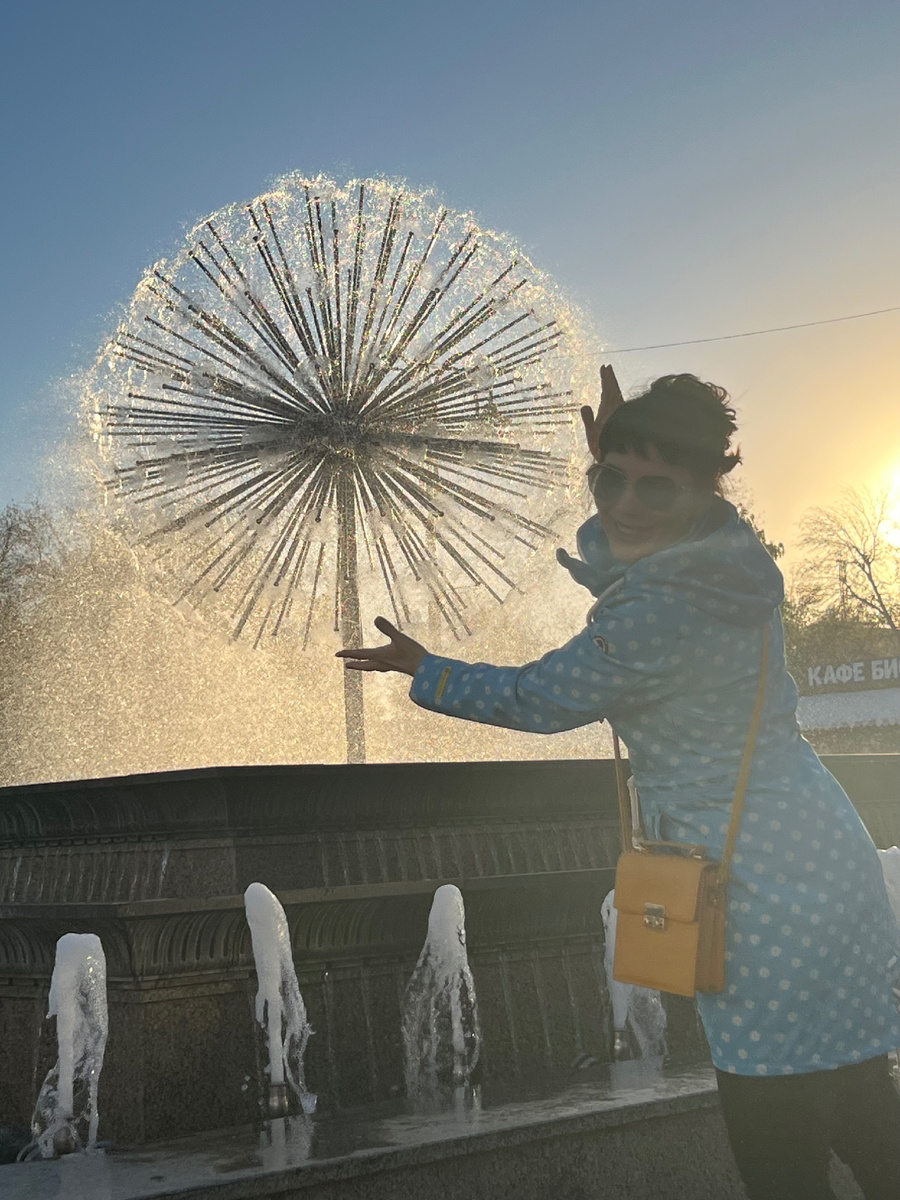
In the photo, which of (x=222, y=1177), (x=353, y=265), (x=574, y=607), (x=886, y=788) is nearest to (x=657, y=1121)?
(x=222, y=1177)

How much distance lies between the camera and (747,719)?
5.75 ft

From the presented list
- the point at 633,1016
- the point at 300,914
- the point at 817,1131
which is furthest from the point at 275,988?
the point at 817,1131

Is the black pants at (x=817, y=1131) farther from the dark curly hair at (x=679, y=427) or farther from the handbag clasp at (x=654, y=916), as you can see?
the dark curly hair at (x=679, y=427)

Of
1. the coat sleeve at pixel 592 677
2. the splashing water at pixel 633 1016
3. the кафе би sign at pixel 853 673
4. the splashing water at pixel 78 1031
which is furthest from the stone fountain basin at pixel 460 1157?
the кафе би sign at pixel 853 673

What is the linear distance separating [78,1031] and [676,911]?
2.06 meters

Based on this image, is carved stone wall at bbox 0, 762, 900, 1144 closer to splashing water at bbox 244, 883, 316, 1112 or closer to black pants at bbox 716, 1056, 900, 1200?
splashing water at bbox 244, 883, 316, 1112

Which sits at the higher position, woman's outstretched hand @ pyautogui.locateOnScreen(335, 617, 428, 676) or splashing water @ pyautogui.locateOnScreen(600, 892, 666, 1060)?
woman's outstretched hand @ pyautogui.locateOnScreen(335, 617, 428, 676)

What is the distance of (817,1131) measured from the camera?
5.34 ft

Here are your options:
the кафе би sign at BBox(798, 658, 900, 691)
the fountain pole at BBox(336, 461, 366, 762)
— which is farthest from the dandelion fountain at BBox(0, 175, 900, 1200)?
the кафе би sign at BBox(798, 658, 900, 691)

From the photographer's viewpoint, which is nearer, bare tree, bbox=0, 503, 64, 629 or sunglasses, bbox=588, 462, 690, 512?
sunglasses, bbox=588, 462, 690, 512

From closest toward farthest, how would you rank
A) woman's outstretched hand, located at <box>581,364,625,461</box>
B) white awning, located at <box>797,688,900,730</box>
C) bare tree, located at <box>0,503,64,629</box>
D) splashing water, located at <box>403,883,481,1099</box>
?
1. woman's outstretched hand, located at <box>581,364,625,461</box>
2. splashing water, located at <box>403,883,481,1099</box>
3. bare tree, located at <box>0,503,64,629</box>
4. white awning, located at <box>797,688,900,730</box>

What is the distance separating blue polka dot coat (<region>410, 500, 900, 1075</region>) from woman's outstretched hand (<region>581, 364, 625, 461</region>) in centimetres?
23

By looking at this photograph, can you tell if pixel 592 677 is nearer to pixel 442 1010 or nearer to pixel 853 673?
pixel 442 1010

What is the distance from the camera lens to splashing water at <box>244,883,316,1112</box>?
3271mm
